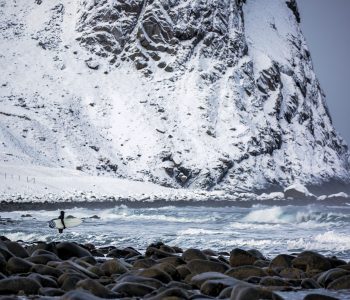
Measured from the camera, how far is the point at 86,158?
232ft

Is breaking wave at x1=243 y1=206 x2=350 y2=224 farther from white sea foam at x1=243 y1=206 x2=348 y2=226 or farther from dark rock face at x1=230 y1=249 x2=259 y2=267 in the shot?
dark rock face at x1=230 y1=249 x2=259 y2=267

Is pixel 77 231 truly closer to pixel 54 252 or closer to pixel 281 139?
pixel 54 252

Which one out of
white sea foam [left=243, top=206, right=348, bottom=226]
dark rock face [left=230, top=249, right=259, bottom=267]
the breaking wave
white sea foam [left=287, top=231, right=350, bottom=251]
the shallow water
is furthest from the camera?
the breaking wave

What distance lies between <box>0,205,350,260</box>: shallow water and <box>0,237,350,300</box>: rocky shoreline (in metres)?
3.81

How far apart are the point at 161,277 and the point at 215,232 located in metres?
13.9

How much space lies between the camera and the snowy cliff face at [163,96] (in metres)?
73.0

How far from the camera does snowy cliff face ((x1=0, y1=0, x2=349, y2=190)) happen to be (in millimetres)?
73000

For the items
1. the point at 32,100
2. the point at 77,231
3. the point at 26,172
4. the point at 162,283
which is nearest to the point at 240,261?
the point at 162,283

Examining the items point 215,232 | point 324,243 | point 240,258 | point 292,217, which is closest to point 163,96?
point 292,217

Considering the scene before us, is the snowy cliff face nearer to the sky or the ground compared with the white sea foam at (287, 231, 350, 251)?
nearer to the sky

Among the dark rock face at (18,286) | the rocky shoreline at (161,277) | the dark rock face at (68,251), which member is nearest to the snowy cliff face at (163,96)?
the dark rock face at (68,251)

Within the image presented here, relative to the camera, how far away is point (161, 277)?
1155cm

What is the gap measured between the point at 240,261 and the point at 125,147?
201 ft

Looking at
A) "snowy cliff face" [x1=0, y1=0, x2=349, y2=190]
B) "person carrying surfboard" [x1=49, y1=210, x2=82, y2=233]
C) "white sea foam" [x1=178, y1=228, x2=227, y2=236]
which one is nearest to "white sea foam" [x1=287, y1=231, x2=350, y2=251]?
"white sea foam" [x1=178, y1=228, x2=227, y2=236]
